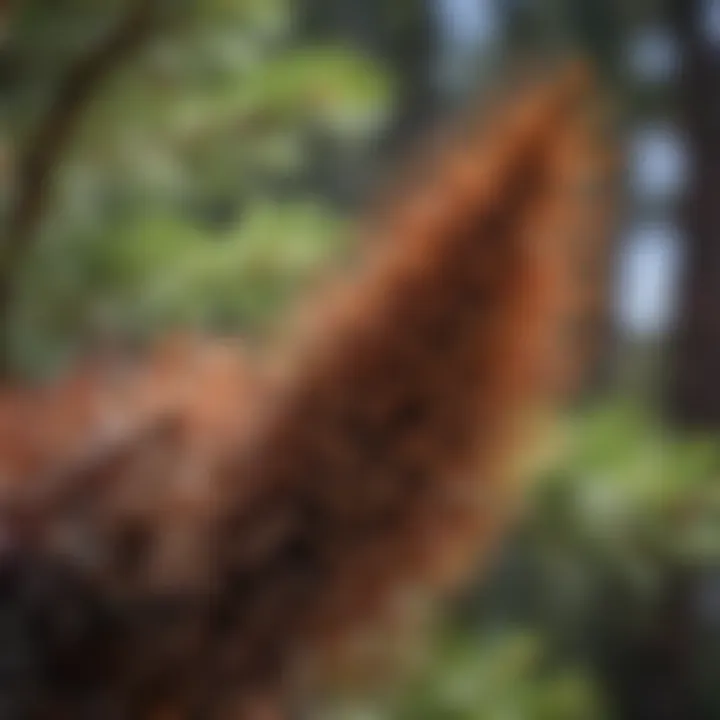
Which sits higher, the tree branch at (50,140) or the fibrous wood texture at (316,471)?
the tree branch at (50,140)

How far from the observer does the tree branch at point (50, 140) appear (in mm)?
412

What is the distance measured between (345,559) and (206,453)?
1.7 inches

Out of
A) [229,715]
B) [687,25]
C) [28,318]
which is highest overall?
[687,25]

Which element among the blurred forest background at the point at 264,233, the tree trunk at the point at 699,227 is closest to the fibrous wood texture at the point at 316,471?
the blurred forest background at the point at 264,233

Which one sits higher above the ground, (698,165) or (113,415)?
(698,165)

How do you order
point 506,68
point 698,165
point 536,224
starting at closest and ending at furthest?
point 536,224, point 506,68, point 698,165

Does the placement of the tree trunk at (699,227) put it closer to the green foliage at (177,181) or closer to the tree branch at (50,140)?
the green foliage at (177,181)

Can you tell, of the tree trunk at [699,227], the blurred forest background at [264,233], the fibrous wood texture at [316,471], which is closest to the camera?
the fibrous wood texture at [316,471]

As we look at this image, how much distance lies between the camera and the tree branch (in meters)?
0.41

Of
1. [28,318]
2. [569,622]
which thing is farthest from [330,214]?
[569,622]

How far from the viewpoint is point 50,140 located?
1.42 ft

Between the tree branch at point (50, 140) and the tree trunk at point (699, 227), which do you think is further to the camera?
the tree trunk at point (699, 227)

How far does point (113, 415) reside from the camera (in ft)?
1.20

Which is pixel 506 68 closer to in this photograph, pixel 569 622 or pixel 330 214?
pixel 330 214
